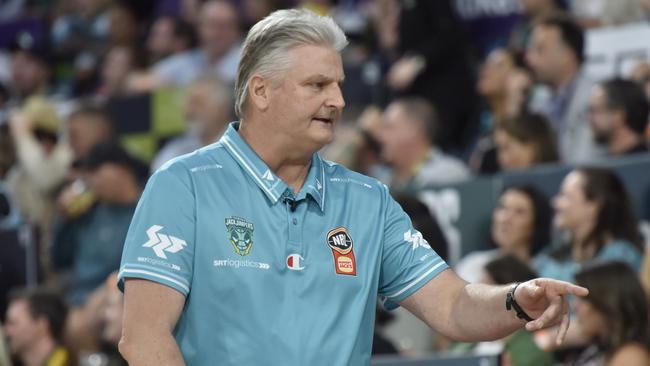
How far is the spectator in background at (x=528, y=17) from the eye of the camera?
932cm

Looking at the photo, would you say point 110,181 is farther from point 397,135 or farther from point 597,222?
point 597,222

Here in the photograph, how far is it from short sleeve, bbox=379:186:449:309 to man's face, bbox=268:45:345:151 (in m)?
0.32

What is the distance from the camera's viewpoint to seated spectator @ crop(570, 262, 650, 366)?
18.5 ft

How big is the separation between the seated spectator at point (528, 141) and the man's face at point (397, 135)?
2.50ft

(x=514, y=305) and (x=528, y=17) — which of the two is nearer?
(x=514, y=305)

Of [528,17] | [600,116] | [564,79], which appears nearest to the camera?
[600,116]

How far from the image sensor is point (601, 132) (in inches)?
301

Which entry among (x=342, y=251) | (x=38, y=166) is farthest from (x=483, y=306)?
(x=38, y=166)

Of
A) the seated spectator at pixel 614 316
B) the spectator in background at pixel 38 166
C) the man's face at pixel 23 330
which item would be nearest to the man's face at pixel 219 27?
the spectator in background at pixel 38 166

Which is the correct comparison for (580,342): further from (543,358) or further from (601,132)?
(601,132)

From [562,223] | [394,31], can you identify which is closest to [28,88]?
[394,31]

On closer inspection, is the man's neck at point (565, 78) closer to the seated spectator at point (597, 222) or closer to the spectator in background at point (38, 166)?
the seated spectator at point (597, 222)

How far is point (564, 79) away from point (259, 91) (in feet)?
16.8

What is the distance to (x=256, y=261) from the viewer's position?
3303mm
